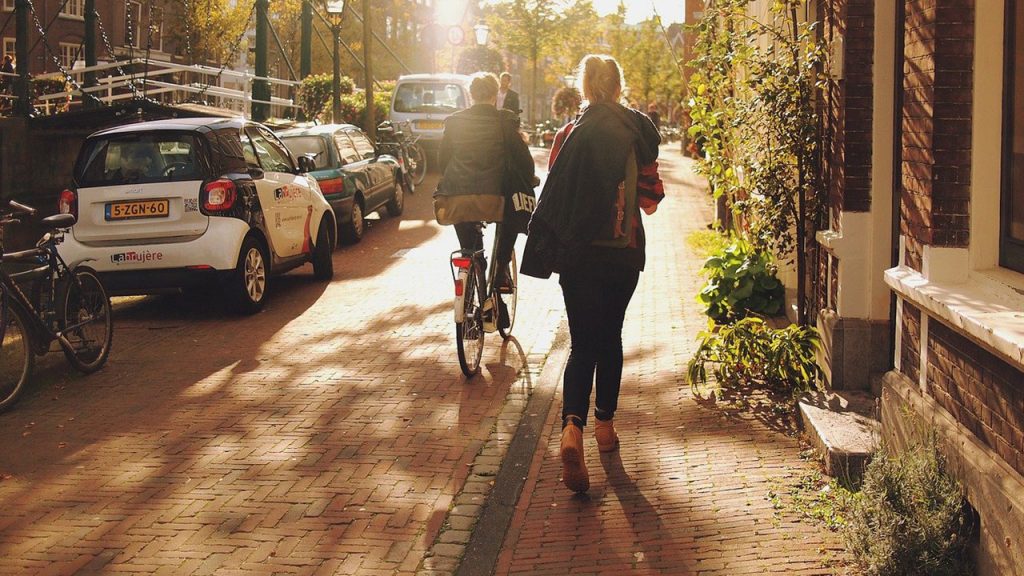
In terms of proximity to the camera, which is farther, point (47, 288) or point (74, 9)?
point (74, 9)

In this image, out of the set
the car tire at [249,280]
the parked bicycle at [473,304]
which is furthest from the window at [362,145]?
the parked bicycle at [473,304]

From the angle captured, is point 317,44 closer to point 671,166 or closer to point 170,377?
point 671,166

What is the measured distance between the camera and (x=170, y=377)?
8336 millimetres

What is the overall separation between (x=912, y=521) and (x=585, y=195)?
213 cm

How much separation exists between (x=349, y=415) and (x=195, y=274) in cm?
365

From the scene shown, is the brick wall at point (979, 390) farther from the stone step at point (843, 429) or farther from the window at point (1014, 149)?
the stone step at point (843, 429)

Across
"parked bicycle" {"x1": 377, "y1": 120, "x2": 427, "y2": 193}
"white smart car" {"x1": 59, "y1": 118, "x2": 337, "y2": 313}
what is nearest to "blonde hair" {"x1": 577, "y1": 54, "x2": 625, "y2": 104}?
"white smart car" {"x1": 59, "y1": 118, "x2": 337, "y2": 313}

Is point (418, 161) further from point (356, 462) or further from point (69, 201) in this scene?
point (356, 462)

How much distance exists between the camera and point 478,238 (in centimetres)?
841

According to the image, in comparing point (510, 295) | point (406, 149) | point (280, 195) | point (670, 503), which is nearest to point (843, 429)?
point (670, 503)

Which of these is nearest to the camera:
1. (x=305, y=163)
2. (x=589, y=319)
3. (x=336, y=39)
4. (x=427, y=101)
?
(x=589, y=319)

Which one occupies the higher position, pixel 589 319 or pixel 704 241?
pixel 589 319

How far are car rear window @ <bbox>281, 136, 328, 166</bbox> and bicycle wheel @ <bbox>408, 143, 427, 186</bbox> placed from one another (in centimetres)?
758

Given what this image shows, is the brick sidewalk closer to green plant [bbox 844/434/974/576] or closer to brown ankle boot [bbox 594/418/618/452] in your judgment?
brown ankle boot [bbox 594/418/618/452]
